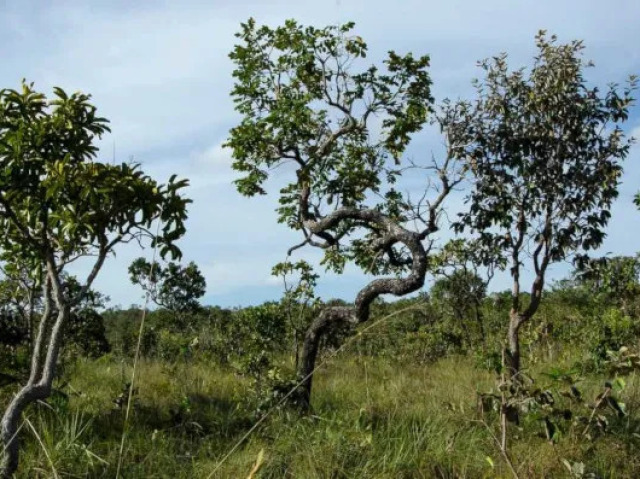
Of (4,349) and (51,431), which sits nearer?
(51,431)

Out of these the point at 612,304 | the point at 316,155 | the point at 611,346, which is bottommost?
the point at 611,346

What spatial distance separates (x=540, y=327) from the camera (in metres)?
14.9

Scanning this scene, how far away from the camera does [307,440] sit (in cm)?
633

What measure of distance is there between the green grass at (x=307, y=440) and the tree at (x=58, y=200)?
0.81m

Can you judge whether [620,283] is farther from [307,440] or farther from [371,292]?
[307,440]

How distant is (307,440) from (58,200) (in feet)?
9.87

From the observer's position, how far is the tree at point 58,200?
6.32 meters

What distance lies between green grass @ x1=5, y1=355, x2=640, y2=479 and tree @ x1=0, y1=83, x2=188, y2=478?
810 millimetres

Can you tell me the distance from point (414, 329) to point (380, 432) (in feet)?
44.5

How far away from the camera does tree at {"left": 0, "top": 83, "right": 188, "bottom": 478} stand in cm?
632

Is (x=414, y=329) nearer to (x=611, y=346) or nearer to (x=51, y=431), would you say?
(x=611, y=346)

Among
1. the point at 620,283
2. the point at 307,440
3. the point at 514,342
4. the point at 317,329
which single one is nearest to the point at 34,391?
the point at 307,440

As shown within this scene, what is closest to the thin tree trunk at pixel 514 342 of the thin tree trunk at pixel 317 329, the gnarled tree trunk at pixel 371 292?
the gnarled tree trunk at pixel 371 292

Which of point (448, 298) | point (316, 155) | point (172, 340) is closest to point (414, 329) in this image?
point (448, 298)
